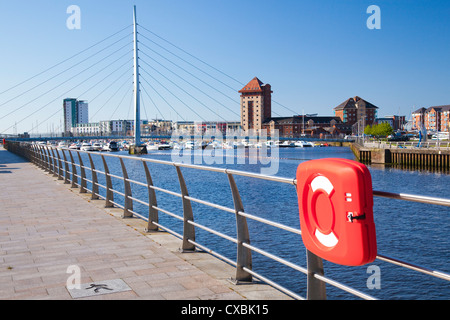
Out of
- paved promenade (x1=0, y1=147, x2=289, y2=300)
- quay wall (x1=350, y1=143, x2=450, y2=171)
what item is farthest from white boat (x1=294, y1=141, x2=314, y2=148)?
paved promenade (x1=0, y1=147, x2=289, y2=300)

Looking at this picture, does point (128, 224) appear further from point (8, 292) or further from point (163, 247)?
point (8, 292)

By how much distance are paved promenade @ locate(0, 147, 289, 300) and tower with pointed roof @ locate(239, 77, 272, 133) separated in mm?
176098

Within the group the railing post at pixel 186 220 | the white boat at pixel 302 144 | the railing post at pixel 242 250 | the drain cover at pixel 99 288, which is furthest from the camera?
the white boat at pixel 302 144

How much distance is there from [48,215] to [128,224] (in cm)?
205

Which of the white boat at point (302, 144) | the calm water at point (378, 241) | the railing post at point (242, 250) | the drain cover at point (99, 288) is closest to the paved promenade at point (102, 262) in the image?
the drain cover at point (99, 288)

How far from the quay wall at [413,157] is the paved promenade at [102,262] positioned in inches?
1964

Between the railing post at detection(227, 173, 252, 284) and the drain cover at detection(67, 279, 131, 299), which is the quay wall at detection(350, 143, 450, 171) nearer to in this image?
the railing post at detection(227, 173, 252, 284)

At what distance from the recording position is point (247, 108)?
187125mm

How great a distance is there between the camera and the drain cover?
4234 millimetres

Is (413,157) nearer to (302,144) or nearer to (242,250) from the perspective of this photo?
(242,250)

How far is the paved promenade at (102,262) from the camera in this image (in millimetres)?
4277

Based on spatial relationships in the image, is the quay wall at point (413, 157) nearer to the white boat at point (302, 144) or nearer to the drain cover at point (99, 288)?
the drain cover at point (99, 288)
